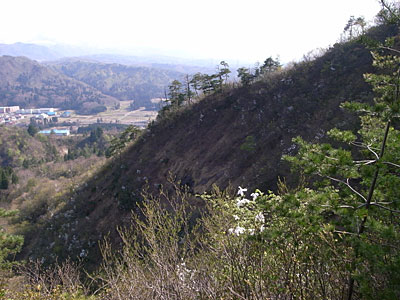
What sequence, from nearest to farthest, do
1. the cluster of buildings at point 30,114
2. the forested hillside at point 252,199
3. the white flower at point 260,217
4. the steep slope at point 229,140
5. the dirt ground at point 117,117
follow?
the forested hillside at point 252,199
the white flower at point 260,217
the steep slope at point 229,140
the dirt ground at point 117,117
the cluster of buildings at point 30,114

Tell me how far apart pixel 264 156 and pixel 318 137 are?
3.21 m

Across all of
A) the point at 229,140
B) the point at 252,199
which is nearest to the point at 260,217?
the point at 252,199

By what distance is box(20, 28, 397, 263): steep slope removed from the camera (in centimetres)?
1587

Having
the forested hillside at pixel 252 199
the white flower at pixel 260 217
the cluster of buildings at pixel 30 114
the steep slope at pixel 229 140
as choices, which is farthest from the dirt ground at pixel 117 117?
the white flower at pixel 260 217

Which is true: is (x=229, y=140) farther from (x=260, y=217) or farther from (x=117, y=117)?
(x=117, y=117)

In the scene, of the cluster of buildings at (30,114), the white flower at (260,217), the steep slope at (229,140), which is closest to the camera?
the white flower at (260,217)

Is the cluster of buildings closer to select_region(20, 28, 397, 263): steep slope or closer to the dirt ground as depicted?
the dirt ground

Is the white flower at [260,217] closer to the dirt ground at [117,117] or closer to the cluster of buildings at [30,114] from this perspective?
the dirt ground at [117,117]

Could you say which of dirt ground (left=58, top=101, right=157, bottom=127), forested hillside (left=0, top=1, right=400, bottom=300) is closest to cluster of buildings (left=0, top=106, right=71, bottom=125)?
dirt ground (left=58, top=101, right=157, bottom=127)

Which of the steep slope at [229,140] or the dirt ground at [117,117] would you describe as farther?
the dirt ground at [117,117]

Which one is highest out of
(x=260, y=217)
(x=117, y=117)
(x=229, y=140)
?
(x=260, y=217)

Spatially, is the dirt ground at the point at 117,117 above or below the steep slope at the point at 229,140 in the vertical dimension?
below

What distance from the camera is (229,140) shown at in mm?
20297

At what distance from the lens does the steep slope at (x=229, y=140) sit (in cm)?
1587
